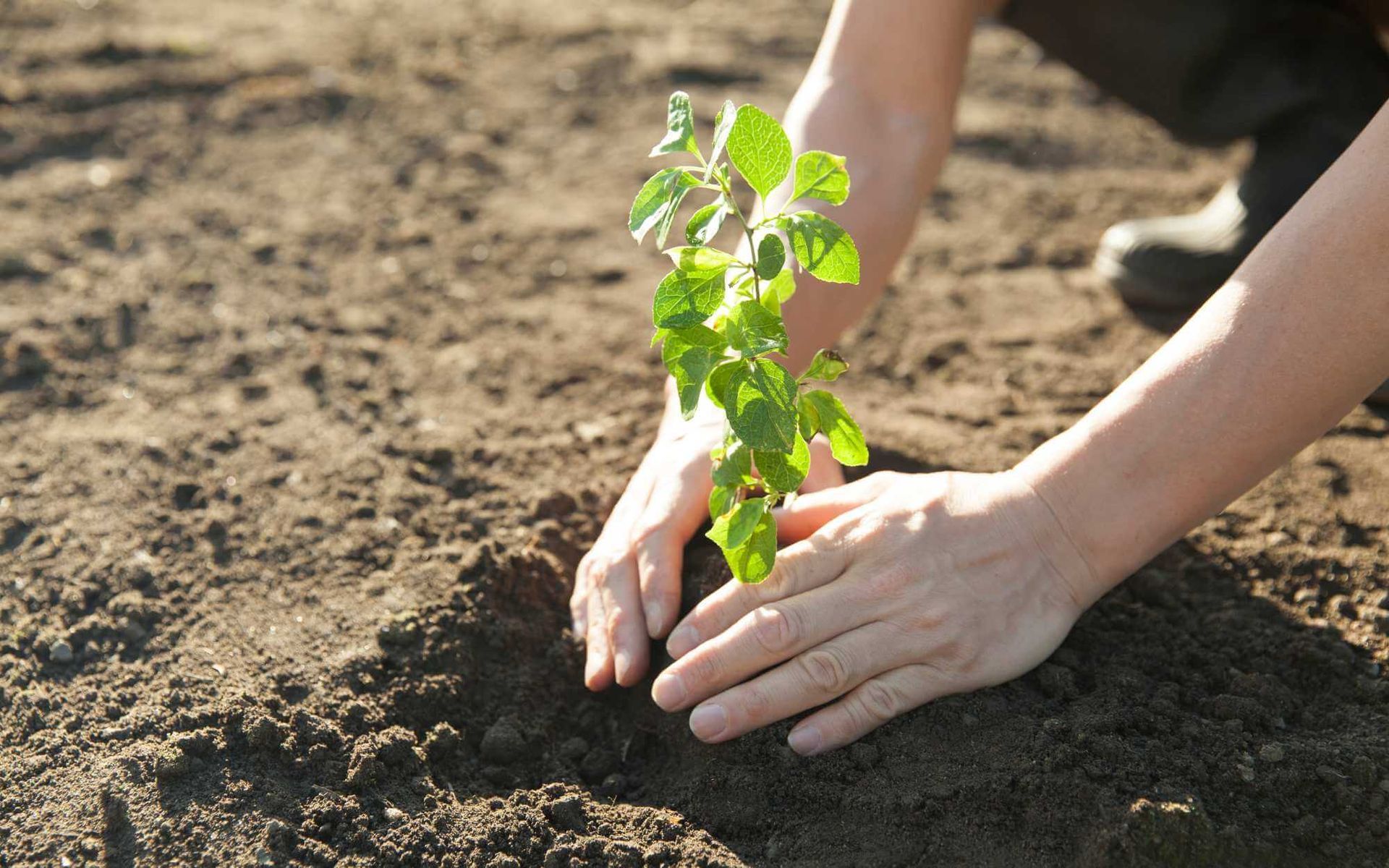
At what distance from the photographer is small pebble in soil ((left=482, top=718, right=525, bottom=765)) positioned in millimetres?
1916

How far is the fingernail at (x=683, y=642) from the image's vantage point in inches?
72.9

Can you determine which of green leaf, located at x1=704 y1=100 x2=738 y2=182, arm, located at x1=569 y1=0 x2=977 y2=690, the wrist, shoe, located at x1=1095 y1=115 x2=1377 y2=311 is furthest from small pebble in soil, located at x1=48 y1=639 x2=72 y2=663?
shoe, located at x1=1095 y1=115 x2=1377 y2=311

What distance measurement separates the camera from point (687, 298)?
1.50 metres

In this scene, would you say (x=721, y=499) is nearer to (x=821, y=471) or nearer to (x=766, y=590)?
(x=766, y=590)

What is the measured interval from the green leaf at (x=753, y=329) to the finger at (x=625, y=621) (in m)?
0.62

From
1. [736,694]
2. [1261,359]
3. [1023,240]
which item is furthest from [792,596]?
[1023,240]

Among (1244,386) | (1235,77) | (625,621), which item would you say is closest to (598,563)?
(625,621)

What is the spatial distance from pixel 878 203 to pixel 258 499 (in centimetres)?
143

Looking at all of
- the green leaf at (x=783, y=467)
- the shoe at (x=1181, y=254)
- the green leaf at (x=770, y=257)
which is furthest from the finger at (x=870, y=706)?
the shoe at (x=1181, y=254)

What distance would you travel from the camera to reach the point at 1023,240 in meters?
3.41

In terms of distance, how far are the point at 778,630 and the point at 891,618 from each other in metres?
0.17

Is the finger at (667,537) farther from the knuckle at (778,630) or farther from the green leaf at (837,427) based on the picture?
the green leaf at (837,427)

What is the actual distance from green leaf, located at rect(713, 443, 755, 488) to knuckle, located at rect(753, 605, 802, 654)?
231mm

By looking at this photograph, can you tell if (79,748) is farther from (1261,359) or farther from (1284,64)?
(1284,64)
